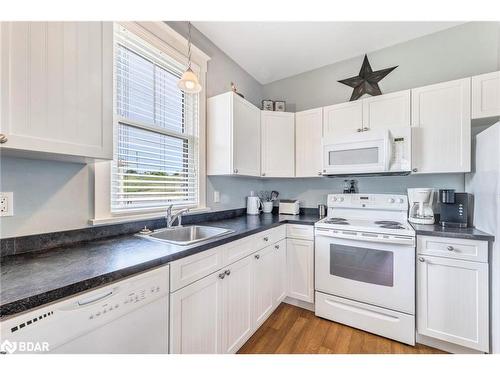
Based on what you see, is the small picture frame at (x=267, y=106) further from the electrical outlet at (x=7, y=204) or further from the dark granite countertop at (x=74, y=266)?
the electrical outlet at (x=7, y=204)

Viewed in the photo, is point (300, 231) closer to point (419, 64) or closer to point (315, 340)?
point (315, 340)

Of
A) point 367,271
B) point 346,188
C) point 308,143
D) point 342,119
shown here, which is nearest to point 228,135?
point 308,143

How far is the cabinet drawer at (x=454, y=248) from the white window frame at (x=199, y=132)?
188cm

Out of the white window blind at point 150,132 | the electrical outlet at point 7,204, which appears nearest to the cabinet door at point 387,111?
the white window blind at point 150,132

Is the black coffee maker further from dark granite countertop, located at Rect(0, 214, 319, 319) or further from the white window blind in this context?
the white window blind

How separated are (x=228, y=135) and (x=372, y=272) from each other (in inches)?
70.4

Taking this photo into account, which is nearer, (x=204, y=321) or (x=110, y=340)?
(x=110, y=340)

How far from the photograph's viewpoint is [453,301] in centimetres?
155

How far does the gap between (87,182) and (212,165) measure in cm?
107

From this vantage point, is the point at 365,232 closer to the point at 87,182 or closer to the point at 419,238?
the point at 419,238

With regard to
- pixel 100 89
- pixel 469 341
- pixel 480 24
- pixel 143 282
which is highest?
pixel 480 24

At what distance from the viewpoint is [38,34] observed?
84 centimetres

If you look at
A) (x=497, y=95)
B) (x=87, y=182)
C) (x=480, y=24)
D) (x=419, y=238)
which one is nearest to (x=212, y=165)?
(x=87, y=182)

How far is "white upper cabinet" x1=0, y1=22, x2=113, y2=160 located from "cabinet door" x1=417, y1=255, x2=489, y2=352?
236cm
